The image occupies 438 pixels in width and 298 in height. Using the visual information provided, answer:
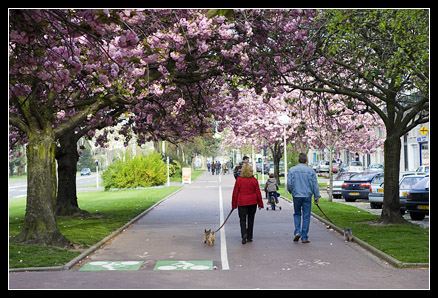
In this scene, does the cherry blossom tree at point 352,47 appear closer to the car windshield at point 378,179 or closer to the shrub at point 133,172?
the car windshield at point 378,179

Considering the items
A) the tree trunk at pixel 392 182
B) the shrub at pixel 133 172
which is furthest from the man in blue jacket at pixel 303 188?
the shrub at pixel 133 172

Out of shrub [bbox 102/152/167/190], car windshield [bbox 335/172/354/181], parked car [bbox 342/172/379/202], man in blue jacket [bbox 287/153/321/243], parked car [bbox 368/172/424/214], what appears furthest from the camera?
shrub [bbox 102/152/167/190]

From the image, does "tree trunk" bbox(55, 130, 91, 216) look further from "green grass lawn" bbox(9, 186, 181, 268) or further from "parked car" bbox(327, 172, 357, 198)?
"parked car" bbox(327, 172, 357, 198)

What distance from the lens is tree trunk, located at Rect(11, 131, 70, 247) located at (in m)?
14.2

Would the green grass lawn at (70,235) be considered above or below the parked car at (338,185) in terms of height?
below

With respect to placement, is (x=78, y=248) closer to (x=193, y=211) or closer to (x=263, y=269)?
(x=263, y=269)

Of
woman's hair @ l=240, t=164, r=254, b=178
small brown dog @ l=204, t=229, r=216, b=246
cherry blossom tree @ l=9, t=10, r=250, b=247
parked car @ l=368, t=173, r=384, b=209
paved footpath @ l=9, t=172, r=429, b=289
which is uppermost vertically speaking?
cherry blossom tree @ l=9, t=10, r=250, b=247

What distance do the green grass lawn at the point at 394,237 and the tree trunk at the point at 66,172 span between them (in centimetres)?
885

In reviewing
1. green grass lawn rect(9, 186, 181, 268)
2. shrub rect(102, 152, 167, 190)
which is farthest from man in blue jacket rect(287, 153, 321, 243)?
shrub rect(102, 152, 167, 190)

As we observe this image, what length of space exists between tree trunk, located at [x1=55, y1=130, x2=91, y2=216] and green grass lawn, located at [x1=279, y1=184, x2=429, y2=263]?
8.85 metres

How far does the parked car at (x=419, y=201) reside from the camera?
783 inches

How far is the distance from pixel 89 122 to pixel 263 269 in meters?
12.9
